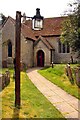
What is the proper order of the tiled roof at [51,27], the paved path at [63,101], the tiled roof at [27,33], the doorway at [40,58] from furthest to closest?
1. the tiled roof at [51,27]
2. the doorway at [40,58]
3. the tiled roof at [27,33]
4. the paved path at [63,101]

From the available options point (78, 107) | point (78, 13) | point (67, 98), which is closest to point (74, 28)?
point (78, 13)

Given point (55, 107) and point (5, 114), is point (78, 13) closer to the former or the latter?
point (55, 107)

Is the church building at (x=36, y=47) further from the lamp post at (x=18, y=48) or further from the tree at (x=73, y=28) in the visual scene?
the lamp post at (x=18, y=48)

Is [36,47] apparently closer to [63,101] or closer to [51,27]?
[51,27]

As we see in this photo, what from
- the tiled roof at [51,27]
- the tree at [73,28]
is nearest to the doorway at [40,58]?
the tiled roof at [51,27]

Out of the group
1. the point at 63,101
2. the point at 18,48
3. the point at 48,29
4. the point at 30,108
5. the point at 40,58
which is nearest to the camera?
the point at 30,108

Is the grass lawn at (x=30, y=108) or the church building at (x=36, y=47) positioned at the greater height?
the church building at (x=36, y=47)

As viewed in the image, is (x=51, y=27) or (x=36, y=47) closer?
(x=36, y=47)

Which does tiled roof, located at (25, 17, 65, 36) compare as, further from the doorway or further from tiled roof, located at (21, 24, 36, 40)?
the doorway

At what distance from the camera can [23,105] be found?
10.4 meters

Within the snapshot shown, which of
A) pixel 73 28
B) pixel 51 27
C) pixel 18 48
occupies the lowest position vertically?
pixel 18 48

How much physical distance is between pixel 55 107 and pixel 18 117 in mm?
2256

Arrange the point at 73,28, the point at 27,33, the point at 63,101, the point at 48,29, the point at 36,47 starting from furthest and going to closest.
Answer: the point at 48,29
the point at 27,33
the point at 36,47
the point at 73,28
the point at 63,101

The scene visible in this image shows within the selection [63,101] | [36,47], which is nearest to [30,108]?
[63,101]
